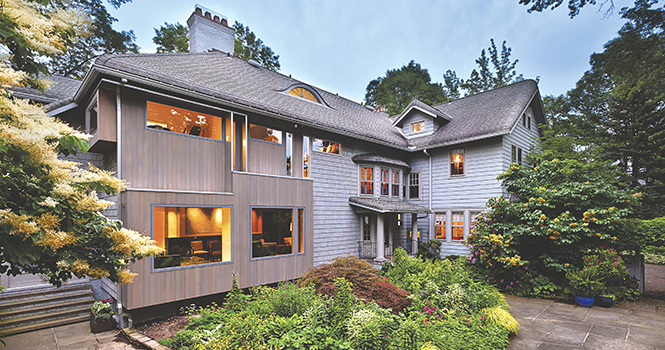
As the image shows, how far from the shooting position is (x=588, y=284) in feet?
25.0

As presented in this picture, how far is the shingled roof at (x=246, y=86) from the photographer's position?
7.32 m

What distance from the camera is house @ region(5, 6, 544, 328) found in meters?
6.60

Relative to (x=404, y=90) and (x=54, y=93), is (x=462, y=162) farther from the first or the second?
(x=404, y=90)

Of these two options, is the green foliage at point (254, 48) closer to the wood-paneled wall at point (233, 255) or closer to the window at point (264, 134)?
the window at point (264, 134)

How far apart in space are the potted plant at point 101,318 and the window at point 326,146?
710 centimetres

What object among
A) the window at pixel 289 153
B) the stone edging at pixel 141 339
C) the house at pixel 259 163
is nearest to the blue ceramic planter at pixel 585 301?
the house at pixel 259 163

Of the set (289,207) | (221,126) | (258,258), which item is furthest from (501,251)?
(221,126)

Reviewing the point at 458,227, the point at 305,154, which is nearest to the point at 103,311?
the point at 305,154

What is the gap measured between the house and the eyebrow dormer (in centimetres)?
8

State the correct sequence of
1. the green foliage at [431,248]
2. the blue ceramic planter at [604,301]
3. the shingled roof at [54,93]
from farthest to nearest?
the green foliage at [431,248], the shingled roof at [54,93], the blue ceramic planter at [604,301]

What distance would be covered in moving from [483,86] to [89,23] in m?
33.9

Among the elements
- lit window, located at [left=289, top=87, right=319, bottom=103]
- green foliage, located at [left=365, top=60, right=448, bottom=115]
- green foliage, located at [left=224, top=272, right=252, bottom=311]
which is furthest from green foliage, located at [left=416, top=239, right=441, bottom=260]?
green foliage, located at [left=365, top=60, right=448, bottom=115]

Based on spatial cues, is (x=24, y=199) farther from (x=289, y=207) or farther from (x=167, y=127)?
(x=289, y=207)

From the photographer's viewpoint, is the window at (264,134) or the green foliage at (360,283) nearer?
the green foliage at (360,283)
